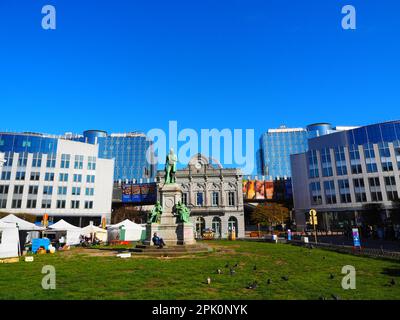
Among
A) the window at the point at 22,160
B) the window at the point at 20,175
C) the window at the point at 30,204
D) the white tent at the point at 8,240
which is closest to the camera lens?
the white tent at the point at 8,240

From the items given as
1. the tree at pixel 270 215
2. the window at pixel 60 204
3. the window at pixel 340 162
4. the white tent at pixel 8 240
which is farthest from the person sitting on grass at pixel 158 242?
the window at pixel 340 162

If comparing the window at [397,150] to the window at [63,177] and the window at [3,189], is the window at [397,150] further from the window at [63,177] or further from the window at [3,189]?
the window at [3,189]

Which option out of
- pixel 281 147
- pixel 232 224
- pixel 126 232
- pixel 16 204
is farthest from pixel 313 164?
pixel 281 147

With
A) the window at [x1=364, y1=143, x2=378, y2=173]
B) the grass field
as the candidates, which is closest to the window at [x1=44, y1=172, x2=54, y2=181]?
the grass field

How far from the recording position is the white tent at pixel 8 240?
2128 centimetres

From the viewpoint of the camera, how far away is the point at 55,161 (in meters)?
69.0

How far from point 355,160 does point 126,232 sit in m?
56.2

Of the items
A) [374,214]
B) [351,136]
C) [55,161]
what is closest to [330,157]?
[351,136]

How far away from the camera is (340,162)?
68188 mm

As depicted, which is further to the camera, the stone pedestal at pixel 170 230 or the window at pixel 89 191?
the window at pixel 89 191

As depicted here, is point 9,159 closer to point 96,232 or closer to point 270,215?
point 96,232

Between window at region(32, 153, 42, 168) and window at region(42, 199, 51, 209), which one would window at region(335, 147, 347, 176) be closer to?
window at region(42, 199, 51, 209)
